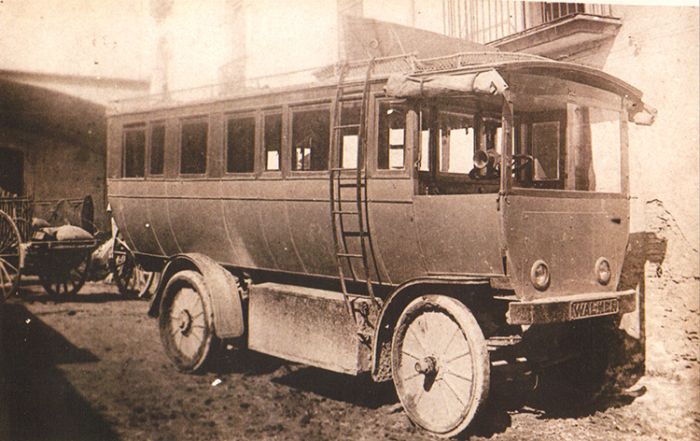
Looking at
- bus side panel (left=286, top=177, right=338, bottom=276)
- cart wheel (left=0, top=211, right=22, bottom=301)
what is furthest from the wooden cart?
bus side panel (left=286, top=177, right=338, bottom=276)

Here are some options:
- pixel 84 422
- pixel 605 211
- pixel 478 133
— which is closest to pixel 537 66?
pixel 478 133

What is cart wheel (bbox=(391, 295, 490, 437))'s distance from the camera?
14.7 feet

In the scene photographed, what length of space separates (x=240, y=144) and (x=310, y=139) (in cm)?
103

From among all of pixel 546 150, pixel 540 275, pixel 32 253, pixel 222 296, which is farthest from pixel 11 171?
pixel 540 275

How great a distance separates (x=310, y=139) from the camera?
5719 millimetres

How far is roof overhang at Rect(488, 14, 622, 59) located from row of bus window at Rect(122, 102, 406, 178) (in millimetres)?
2226

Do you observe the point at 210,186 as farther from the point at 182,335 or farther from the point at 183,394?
the point at 183,394

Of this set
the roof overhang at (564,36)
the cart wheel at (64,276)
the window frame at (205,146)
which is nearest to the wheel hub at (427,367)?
the window frame at (205,146)

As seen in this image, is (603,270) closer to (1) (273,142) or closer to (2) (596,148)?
(2) (596,148)

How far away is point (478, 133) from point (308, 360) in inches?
104

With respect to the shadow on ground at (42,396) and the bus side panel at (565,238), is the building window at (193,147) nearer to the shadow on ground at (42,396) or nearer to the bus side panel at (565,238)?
the shadow on ground at (42,396)

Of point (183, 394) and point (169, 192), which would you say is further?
point (169, 192)

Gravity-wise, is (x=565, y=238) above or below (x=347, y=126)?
below

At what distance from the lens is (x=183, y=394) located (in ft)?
19.3
